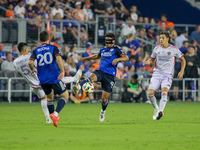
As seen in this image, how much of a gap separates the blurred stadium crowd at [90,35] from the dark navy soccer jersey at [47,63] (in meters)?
11.2

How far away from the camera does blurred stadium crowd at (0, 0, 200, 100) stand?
77.0ft

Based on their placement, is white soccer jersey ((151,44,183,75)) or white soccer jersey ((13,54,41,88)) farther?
white soccer jersey ((151,44,183,75))

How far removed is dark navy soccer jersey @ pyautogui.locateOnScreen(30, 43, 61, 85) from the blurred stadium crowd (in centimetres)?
1118

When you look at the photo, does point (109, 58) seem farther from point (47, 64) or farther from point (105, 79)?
point (47, 64)

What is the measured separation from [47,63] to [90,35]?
1440cm

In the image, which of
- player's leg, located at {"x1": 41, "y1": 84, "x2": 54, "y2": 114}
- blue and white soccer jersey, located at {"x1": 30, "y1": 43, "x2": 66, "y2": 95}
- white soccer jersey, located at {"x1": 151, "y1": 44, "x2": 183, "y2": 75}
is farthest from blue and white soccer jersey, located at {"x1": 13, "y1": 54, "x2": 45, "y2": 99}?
white soccer jersey, located at {"x1": 151, "y1": 44, "x2": 183, "y2": 75}

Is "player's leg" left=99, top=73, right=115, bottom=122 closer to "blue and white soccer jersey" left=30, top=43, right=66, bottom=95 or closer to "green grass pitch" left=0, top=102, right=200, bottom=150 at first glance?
"green grass pitch" left=0, top=102, right=200, bottom=150

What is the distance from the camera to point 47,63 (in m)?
10.9

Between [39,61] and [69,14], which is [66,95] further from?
[69,14]

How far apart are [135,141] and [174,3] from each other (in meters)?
26.5

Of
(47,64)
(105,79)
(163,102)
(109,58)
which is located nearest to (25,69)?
(47,64)

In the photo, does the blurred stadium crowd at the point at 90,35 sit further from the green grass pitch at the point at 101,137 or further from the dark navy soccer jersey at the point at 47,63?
the green grass pitch at the point at 101,137

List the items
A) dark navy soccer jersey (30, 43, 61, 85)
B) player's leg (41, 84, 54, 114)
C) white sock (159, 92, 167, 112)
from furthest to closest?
1. white sock (159, 92, 167, 112)
2. player's leg (41, 84, 54, 114)
3. dark navy soccer jersey (30, 43, 61, 85)

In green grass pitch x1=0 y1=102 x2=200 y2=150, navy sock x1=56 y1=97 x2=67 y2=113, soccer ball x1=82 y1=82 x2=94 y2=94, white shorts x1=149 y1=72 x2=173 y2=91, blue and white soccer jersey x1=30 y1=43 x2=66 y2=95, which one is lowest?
green grass pitch x1=0 y1=102 x2=200 y2=150
